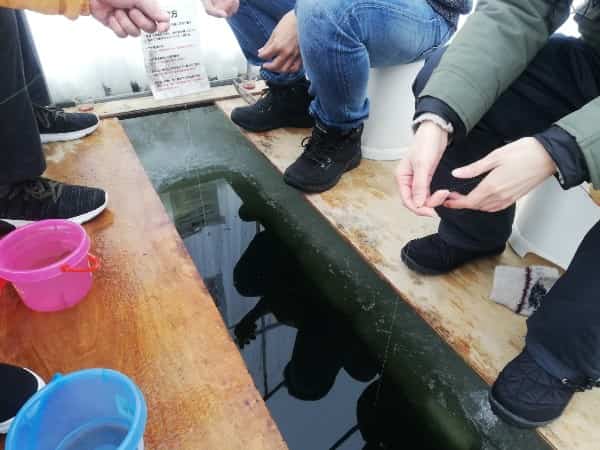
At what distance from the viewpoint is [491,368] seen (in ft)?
2.59

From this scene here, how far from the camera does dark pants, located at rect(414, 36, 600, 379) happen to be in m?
0.65

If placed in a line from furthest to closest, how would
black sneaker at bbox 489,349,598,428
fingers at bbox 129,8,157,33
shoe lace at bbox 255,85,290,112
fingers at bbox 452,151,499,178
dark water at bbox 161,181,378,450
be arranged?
1. shoe lace at bbox 255,85,290,112
2. fingers at bbox 129,8,157,33
3. dark water at bbox 161,181,378,450
4. black sneaker at bbox 489,349,598,428
5. fingers at bbox 452,151,499,178

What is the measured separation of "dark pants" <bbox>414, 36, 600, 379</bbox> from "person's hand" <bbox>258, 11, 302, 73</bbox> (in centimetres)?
48

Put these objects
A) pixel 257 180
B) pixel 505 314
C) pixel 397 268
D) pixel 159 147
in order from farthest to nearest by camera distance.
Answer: pixel 159 147, pixel 257 180, pixel 397 268, pixel 505 314

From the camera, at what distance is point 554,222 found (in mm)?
947

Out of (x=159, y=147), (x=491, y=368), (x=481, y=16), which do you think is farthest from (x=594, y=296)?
(x=159, y=147)

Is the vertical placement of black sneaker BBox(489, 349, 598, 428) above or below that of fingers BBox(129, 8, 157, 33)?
below

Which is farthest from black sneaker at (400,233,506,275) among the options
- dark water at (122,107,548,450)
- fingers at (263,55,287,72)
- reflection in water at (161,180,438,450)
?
fingers at (263,55,287,72)

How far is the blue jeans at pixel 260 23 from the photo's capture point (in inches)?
53.6

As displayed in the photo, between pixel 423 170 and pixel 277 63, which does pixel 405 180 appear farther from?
pixel 277 63

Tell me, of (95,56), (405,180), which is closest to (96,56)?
(95,56)

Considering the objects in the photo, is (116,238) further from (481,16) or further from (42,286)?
(481,16)

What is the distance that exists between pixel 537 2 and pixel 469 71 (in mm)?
174

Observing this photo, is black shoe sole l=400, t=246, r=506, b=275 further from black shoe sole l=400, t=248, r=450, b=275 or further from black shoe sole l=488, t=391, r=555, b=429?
black shoe sole l=488, t=391, r=555, b=429
